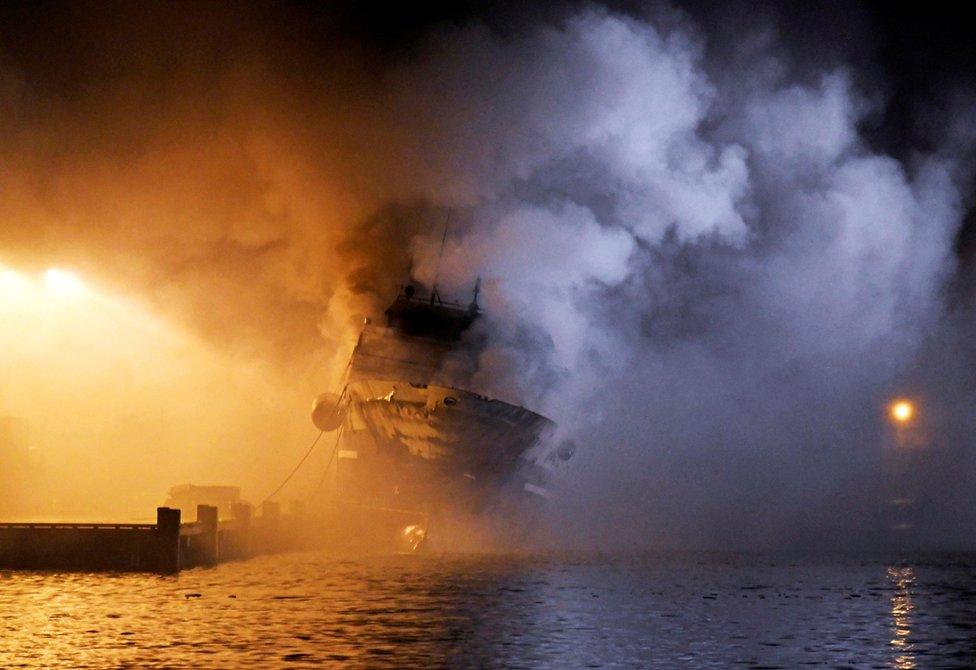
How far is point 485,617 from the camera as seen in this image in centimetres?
4519

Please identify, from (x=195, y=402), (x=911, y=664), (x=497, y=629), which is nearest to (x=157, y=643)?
(x=497, y=629)

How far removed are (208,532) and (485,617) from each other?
897 inches

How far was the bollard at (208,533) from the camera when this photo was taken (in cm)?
6347

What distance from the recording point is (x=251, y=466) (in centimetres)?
11969

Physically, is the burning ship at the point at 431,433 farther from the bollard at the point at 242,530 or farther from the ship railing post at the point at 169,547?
the ship railing post at the point at 169,547

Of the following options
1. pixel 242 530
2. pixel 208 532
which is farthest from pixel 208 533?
pixel 242 530

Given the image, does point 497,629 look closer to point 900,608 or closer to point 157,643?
point 157,643

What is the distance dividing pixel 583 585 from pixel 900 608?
13590 millimetres

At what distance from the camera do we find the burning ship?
83.4 metres

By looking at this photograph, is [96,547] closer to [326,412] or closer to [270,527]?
[270,527]

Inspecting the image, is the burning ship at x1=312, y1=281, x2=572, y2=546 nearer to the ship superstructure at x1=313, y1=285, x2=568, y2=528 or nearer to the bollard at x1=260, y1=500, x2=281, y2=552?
the ship superstructure at x1=313, y1=285, x2=568, y2=528

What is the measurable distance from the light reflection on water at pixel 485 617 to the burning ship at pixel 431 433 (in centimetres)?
1798

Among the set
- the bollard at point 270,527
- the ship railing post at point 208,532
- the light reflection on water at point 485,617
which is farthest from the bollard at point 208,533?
the bollard at point 270,527

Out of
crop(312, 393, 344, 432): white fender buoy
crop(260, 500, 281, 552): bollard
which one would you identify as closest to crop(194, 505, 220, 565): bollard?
crop(260, 500, 281, 552): bollard
